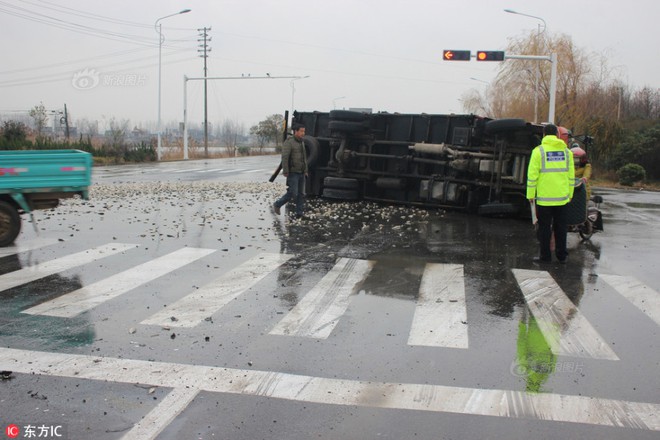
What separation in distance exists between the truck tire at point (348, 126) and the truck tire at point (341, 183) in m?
1.30

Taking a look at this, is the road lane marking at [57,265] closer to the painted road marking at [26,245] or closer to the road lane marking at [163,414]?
the painted road marking at [26,245]

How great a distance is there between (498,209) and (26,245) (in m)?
9.15

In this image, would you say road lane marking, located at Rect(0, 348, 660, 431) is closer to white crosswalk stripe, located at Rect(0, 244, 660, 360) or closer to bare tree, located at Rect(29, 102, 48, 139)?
white crosswalk stripe, located at Rect(0, 244, 660, 360)

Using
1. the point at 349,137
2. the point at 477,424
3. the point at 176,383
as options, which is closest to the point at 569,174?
the point at 477,424

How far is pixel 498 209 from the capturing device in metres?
12.9

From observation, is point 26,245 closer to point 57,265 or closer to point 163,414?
point 57,265

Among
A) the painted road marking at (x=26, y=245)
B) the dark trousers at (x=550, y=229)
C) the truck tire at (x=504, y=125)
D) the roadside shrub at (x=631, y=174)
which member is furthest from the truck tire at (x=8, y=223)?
the roadside shrub at (x=631, y=174)

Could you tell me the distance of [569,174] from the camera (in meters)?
8.69

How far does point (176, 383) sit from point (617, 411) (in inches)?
121

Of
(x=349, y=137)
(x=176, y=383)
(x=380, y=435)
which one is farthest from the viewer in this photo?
(x=349, y=137)

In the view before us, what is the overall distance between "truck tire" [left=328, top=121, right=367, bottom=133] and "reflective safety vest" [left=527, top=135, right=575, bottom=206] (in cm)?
698

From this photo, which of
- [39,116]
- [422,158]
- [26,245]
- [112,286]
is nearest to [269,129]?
[39,116]

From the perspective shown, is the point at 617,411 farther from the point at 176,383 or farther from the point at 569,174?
the point at 569,174

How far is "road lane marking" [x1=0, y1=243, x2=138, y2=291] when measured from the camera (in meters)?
7.23
